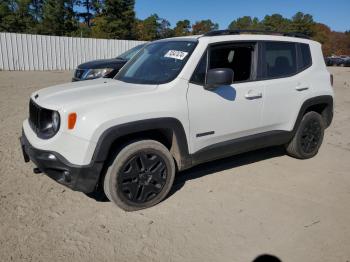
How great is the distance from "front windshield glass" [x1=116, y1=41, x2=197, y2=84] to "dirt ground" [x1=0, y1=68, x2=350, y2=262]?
137cm

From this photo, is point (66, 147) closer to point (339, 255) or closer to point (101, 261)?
point (101, 261)

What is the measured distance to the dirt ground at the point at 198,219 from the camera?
2.90 m

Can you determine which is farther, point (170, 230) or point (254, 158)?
point (254, 158)

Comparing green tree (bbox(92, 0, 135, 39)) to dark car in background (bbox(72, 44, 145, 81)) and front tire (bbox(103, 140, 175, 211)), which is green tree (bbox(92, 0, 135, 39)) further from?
front tire (bbox(103, 140, 175, 211))

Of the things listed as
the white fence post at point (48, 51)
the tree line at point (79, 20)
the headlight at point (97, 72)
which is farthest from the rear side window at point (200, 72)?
the tree line at point (79, 20)

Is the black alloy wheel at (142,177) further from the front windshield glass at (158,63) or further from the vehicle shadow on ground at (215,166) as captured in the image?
the front windshield glass at (158,63)

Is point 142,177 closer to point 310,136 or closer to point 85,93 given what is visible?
point 85,93

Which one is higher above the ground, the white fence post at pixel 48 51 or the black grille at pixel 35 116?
the black grille at pixel 35 116

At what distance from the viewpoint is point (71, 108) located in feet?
10.1

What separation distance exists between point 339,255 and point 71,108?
2719 millimetres

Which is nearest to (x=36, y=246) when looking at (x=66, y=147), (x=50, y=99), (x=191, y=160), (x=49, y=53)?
(x=66, y=147)

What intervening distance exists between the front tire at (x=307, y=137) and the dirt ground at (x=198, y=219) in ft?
0.97

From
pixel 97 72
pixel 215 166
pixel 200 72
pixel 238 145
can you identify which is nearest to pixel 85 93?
pixel 200 72

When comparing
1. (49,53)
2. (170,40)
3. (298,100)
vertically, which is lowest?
(49,53)
